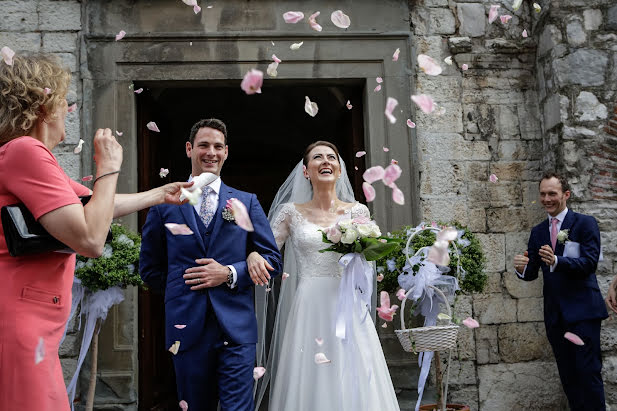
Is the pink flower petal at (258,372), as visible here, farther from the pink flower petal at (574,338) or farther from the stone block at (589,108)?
the stone block at (589,108)

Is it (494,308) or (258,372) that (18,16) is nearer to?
(258,372)

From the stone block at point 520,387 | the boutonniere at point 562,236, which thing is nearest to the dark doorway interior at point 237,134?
the boutonniere at point 562,236

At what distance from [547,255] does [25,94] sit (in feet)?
13.0

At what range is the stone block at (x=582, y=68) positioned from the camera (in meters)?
5.60

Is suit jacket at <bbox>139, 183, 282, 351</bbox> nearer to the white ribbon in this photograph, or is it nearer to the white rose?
the white rose

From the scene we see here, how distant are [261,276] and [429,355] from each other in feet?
5.67

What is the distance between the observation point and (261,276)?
11.1 feet

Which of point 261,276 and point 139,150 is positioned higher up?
point 139,150

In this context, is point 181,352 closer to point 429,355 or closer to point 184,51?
point 429,355

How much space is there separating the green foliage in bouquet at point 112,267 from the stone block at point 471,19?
11.9 feet

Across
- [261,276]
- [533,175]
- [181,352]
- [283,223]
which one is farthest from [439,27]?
[181,352]

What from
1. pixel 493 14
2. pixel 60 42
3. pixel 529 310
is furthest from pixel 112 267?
pixel 493 14

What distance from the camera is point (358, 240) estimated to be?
150 inches

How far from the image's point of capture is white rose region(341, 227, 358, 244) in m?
3.76
